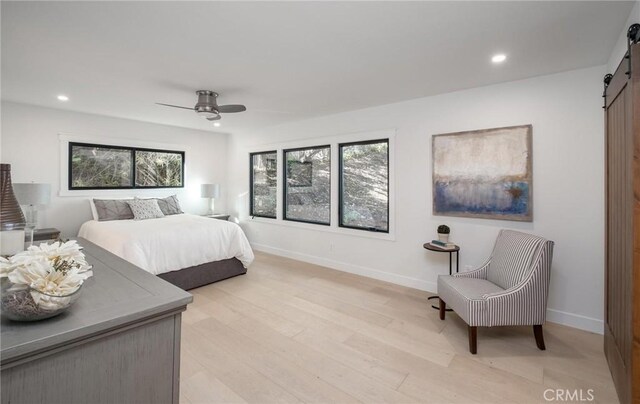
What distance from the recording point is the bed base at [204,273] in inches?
146

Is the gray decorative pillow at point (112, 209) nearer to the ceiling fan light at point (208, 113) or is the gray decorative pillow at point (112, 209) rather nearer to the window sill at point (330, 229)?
the window sill at point (330, 229)

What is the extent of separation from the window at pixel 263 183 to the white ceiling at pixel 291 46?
7.05 feet

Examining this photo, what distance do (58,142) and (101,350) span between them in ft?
16.4

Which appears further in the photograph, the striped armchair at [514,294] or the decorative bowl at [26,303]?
the striped armchair at [514,294]

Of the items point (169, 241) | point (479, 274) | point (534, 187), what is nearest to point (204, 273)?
point (169, 241)

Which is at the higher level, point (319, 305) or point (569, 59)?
point (569, 59)

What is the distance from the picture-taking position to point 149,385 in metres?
1.02

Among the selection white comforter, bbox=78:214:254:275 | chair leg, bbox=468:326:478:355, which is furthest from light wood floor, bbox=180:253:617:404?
white comforter, bbox=78:214:254:275

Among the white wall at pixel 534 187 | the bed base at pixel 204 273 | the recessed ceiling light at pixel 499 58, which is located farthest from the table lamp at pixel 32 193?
the recessed ceiling light at pixel 499 58

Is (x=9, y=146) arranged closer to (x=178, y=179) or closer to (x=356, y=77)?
(x=178, y=179)

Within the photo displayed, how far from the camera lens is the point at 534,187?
302 centimetres

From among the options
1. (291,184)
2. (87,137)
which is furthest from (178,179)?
(291,184)

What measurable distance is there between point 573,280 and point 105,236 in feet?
16.6

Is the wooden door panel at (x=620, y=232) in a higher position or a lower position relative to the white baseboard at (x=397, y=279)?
higher
